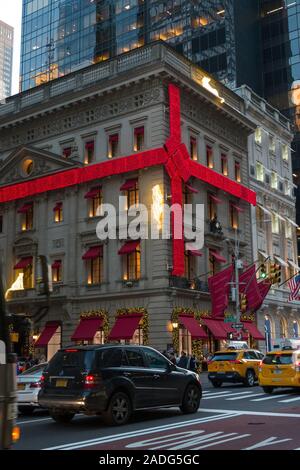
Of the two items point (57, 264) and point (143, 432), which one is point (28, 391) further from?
point (57, 264)

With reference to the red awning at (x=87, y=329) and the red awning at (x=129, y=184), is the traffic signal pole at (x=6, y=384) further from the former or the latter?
the red awning at (x=129, y=184)

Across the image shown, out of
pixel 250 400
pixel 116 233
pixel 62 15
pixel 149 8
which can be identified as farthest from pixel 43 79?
pixel 250 400

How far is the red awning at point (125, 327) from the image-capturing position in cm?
3481

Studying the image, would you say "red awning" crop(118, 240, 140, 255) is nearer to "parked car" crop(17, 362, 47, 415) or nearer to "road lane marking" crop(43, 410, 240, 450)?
"parked car" crop(17, 362, 47, 415)

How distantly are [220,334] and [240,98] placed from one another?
66.2ft

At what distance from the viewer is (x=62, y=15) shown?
91.3m

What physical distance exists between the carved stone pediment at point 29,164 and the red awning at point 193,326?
42.8ft

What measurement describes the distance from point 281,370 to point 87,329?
18428mm

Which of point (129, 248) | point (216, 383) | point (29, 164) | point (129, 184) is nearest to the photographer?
point (216, 383)

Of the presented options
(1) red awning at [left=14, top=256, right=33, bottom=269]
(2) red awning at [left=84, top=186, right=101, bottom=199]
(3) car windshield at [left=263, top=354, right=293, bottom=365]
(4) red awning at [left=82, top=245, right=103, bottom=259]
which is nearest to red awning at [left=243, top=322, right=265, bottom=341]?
(4) red awning at [left=82, top=245, right=103, bottom=259]

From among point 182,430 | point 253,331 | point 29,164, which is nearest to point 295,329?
point 253,331

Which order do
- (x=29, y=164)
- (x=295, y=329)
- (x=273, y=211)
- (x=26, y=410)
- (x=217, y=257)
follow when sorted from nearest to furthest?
(x=26, y=410)
(x=217, y=257)
(x=29, y=164)
(x=273, y=211)
(x=295, y=329)

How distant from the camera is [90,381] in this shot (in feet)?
42.6

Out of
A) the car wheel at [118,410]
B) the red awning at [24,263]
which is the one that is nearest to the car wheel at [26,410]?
the car wheel at [118,410]
